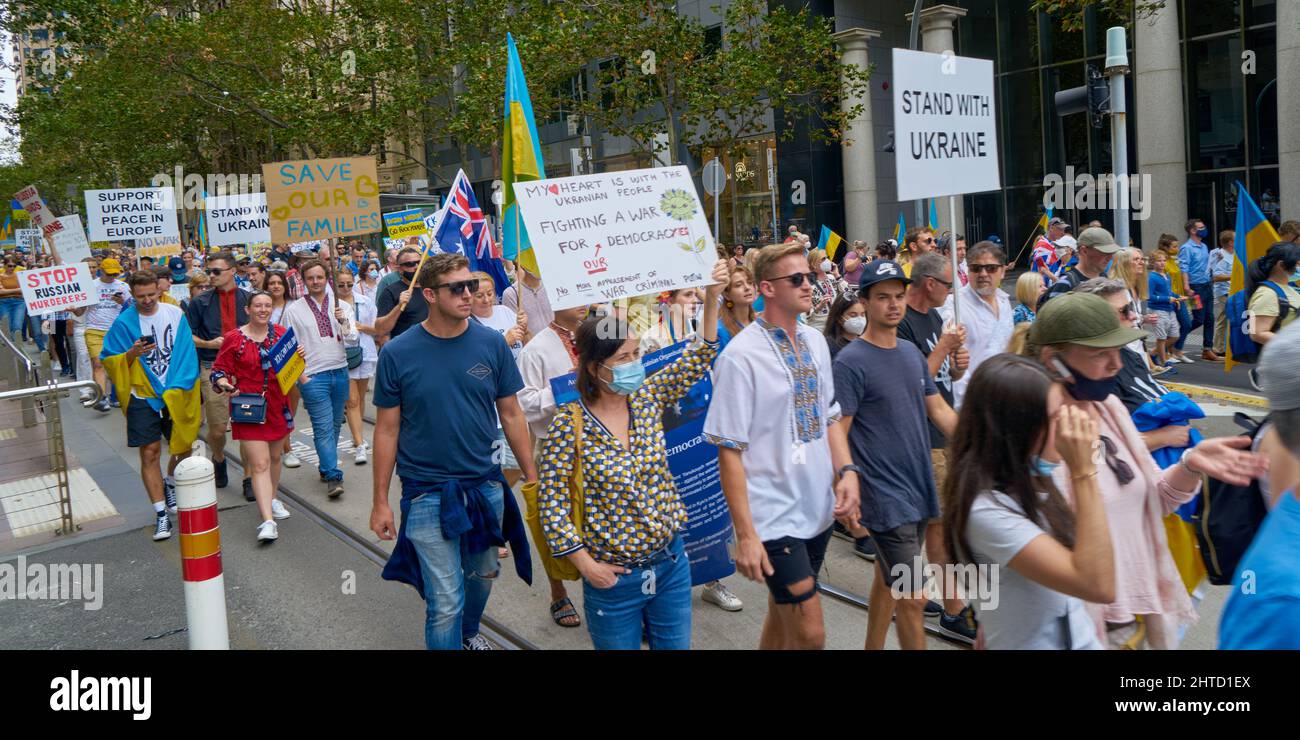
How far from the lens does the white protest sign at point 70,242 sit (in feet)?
49.1

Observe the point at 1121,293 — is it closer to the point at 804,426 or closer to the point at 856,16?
the point at 804,426

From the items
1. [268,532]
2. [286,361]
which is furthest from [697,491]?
[286,361]

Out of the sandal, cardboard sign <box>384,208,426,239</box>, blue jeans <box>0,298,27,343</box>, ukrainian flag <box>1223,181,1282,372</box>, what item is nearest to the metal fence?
the sandal

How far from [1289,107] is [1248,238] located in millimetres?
10026

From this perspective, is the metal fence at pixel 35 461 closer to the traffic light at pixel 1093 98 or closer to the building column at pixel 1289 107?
the traffic light at pixel 1093 98

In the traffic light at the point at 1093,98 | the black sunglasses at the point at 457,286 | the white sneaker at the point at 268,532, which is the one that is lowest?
the white sneaker at the point at 268,532

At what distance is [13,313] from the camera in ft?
66.8

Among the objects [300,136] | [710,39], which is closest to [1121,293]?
[300,136]

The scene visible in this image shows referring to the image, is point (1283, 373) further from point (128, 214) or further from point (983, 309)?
point (128, 214)

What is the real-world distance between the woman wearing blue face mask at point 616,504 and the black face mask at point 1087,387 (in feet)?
4.81

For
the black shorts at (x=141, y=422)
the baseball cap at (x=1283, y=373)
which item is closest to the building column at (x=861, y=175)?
the black shorts at (x=141, y=422)

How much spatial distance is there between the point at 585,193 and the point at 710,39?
27.8 metres

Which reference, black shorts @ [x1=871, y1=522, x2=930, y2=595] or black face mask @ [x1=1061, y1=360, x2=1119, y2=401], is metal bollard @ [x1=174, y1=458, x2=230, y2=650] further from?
black face mask @ [x1=1061, y1=360, x2=1119, y2=401]

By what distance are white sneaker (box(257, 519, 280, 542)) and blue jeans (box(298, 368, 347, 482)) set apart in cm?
122
